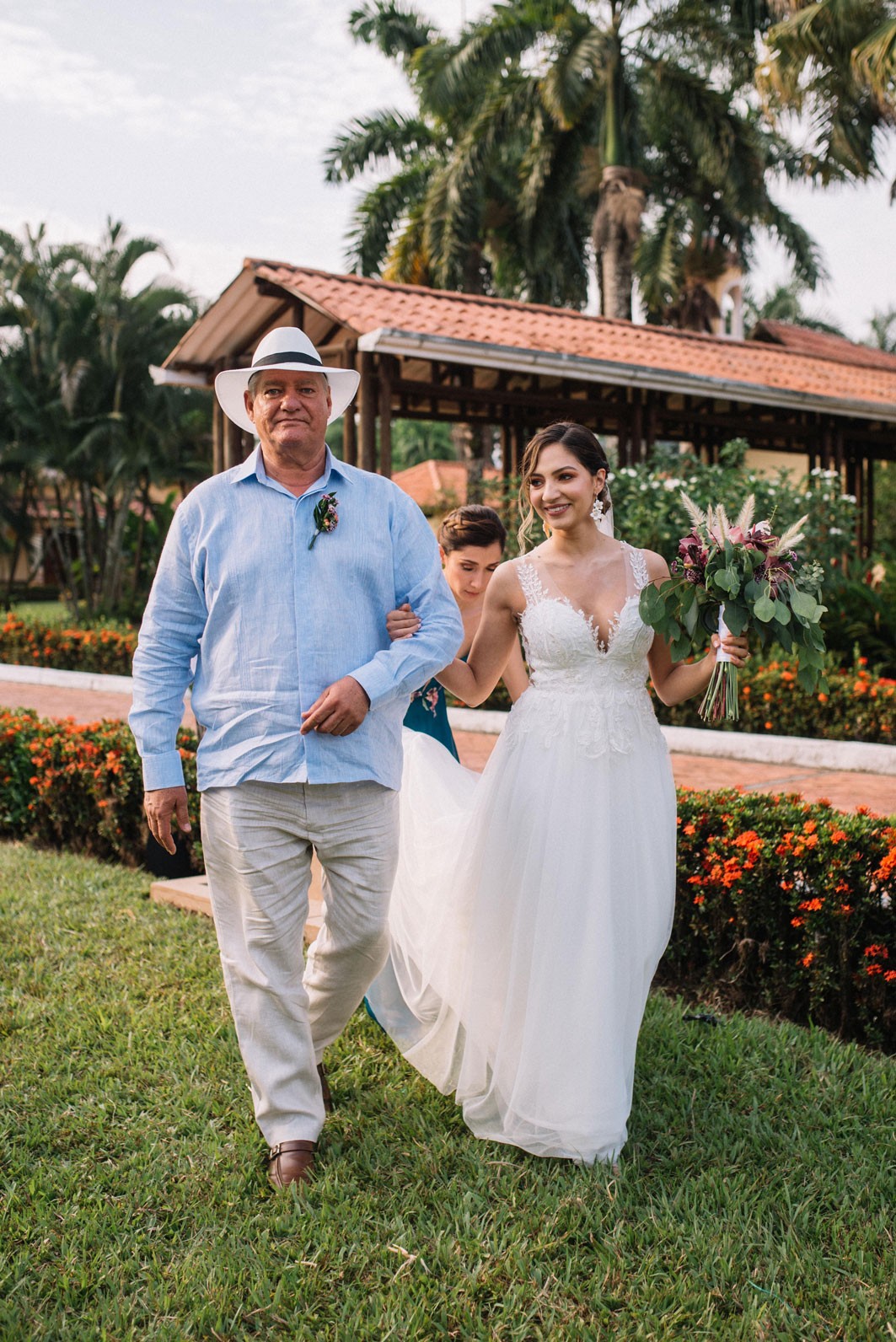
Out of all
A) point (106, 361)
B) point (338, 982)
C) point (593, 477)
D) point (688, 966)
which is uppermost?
point (106, 361)

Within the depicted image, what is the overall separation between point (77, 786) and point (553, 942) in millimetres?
4533

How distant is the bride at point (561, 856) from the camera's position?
3.30 m

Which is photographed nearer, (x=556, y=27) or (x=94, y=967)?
(x=94, y=967)

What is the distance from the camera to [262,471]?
339 cm

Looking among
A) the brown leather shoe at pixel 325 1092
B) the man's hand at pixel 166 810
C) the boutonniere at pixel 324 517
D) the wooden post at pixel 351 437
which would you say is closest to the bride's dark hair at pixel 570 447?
the boutonniere at pixel 324 517

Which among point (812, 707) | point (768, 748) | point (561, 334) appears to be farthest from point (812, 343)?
point (768, 748)

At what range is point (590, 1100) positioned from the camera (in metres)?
3.24

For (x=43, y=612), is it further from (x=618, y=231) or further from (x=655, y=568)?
(x=655, y=568)

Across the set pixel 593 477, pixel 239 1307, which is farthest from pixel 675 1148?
pixel 593 477

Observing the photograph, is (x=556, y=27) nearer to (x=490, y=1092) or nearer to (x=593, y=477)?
(x=593, y=477)

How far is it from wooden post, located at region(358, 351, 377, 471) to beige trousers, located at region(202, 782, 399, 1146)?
10.0 metres

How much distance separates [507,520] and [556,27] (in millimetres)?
11077

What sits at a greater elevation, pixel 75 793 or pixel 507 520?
pixel 507 520

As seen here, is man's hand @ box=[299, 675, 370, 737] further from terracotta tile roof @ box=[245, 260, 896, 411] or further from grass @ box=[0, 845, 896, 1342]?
terracotta tile roof @ box=[245, 260, 896, 411]
